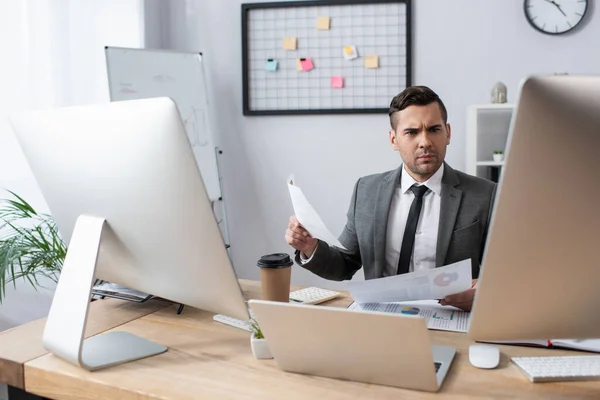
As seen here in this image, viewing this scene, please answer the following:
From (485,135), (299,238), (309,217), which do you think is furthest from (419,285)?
(485,135)

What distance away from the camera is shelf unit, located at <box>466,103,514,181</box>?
9.53ft

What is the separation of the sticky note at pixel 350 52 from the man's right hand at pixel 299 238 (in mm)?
1820

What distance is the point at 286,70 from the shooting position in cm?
333

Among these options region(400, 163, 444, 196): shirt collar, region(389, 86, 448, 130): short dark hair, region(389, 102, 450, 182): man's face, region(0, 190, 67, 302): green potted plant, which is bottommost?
region(0, 190, 67, 302): green potted plant

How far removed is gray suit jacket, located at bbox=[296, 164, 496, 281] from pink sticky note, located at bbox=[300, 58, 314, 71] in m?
1.49

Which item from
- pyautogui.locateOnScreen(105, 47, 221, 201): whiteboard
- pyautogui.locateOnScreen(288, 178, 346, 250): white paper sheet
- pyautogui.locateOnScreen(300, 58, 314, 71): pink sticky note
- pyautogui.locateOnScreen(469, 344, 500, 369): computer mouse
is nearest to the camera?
pyautogui.locateOnScreen(469, 344, 500, 369): computer mouse

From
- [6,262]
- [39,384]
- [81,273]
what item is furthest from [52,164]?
[6,262]

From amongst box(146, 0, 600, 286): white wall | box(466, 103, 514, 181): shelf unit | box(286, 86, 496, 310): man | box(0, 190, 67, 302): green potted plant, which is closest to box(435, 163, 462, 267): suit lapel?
box(286, 86, 496, 310): man

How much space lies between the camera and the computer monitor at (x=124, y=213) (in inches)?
37.7

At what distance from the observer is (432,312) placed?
1354 millimetres

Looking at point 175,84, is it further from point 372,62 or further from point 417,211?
point 417,211

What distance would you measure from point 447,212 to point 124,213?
1.01 metres

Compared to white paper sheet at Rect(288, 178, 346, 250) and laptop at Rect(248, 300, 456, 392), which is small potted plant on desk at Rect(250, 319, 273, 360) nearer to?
laptop at Rect(248, 300, 456, 392)

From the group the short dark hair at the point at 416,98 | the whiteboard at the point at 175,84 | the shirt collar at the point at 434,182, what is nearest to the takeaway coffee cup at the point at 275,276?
the shirt collar at the point at 434,182
